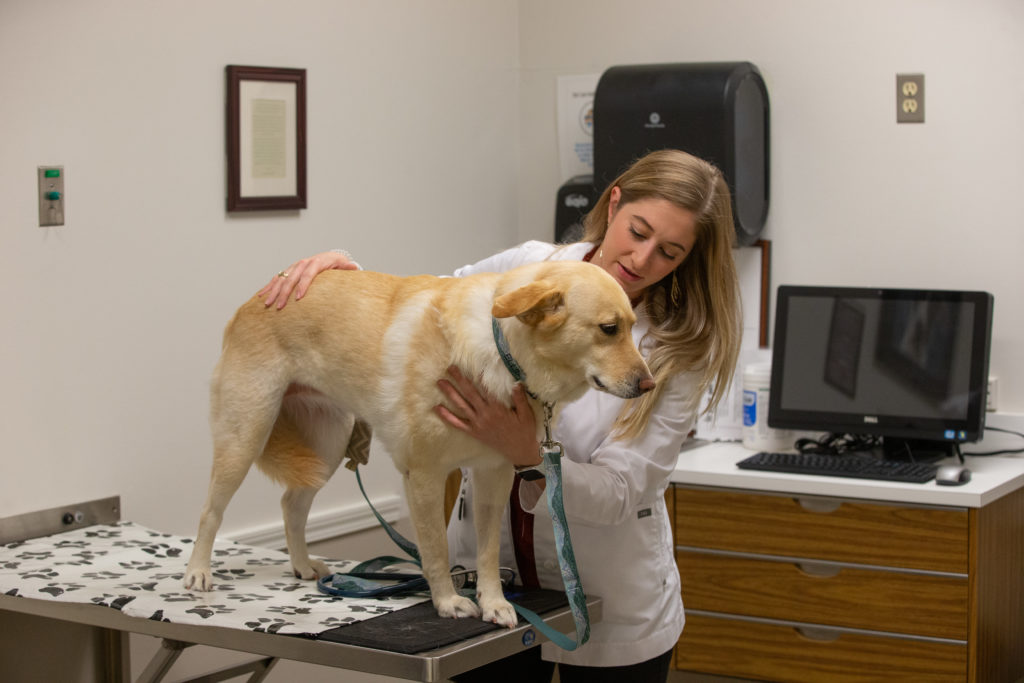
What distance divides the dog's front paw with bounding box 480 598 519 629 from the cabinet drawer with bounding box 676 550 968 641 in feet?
4.91

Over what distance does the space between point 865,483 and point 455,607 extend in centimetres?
153

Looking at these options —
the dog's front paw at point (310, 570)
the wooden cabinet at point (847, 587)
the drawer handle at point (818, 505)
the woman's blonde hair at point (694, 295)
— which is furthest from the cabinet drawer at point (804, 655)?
the dog's front paw at point (310, 570)

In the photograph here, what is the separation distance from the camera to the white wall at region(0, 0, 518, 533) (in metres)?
2.56

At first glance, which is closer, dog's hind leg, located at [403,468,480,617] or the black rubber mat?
the black rubber mat

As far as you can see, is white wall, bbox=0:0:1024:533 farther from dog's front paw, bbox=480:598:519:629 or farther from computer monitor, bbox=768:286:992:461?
dog's front paw, bbox=480:598:519:629

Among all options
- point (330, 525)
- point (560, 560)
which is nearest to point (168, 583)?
point (560, 560)

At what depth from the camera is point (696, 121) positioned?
338 cm

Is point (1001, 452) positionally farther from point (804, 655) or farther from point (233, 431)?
point (233, 431)

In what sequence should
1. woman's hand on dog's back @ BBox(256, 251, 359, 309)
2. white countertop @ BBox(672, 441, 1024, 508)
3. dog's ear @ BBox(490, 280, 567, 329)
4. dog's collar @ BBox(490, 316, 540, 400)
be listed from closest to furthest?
dog's ear @ BBox(490, 280, 567, 329) → dog's collar @ BBox(490, 316, 540, 400) → woman's hand on dog's back @ BBox(256, 251, 359, 309) → white countertop @ BBox(672, 441, 1024, 508)

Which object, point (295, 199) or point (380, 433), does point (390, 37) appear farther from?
point (380, 433)

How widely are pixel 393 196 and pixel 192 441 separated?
1.03 m

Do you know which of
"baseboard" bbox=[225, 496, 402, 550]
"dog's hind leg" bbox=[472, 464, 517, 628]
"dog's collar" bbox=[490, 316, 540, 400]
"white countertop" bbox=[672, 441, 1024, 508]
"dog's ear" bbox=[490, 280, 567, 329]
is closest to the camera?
"dog's ear" bbox=[490, 280, 567, 329]

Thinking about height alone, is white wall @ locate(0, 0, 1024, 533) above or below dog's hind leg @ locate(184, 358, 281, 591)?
above

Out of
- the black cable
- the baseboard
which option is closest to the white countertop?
the black cable
